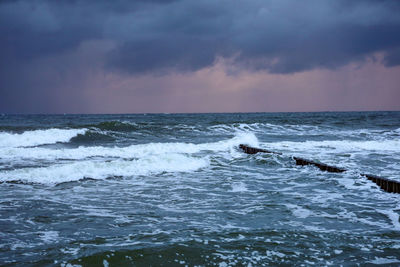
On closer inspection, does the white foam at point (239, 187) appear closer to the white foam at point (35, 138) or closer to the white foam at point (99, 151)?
the white foam at point (99, 151)

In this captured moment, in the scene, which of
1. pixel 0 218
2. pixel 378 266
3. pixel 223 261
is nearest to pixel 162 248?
pixel 223 261

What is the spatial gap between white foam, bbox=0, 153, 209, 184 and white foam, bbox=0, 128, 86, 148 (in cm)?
1169

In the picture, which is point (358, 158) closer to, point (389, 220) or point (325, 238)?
point (389, 220)

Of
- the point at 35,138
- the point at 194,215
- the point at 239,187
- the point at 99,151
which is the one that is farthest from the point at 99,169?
the point at 35,138

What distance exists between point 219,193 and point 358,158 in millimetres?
7932

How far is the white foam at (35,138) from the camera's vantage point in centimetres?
1929

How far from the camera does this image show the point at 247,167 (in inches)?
401

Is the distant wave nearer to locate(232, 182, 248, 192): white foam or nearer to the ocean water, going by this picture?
the ocean water

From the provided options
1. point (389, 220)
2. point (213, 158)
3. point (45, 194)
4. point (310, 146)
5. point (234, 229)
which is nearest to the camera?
point (234, 229)

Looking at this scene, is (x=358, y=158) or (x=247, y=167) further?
(x=358, y=158)

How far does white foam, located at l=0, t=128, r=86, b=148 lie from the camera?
19288mm

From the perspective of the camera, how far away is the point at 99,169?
909cm

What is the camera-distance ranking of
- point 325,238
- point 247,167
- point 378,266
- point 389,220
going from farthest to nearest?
point 247,167 < point 389,220 < point 325,238 < point 378,266

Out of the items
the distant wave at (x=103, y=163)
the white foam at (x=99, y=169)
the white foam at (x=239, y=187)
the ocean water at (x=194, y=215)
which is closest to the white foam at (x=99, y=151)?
the distant wave at (x=103, y=163)
